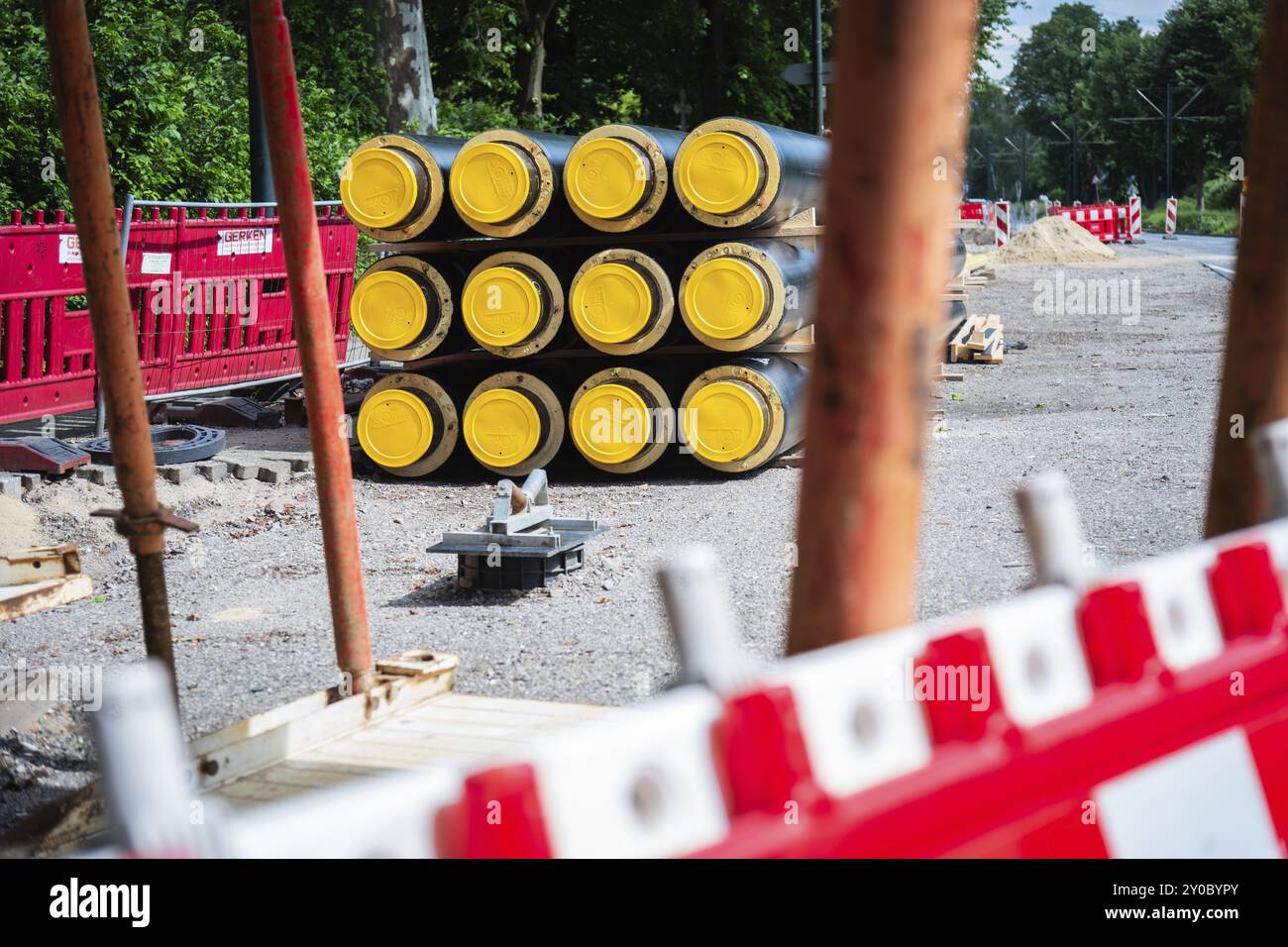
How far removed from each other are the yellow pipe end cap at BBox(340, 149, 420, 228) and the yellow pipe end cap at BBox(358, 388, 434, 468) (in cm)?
125

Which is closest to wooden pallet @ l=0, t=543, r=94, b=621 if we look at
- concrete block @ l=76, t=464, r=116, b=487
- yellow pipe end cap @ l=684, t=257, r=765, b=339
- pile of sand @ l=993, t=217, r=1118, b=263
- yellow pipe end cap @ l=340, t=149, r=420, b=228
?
concrete block @ l=76, t=464, r=116, b=487

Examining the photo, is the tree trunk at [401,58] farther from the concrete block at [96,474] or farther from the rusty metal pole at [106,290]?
the rusty metal pole at [106,290]

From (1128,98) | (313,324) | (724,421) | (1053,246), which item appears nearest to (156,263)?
(724,421)

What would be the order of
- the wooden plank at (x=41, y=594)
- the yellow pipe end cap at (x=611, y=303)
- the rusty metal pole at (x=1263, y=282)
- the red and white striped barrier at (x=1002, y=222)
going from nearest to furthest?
the rusty metal pole at (x=1263, y=282) → the wooden plank at (x=41, y=594) → the yellow pipe end cap at (x=611, y=303) → the red and white striped barrier at (x=1002, y=222)

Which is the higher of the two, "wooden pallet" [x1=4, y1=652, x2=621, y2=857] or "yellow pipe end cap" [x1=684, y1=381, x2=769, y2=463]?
"yellow pipe end cap" [x1=684, y1=381, x2=769, y2=463]

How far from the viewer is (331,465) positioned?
A: 4559 mm

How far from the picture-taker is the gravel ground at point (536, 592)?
568 cm

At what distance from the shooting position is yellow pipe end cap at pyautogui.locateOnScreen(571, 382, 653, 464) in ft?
32.4

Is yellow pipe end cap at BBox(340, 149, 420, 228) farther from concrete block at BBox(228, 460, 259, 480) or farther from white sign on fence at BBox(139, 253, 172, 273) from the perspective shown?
white sign on fence at BBox(139, 253, 172, 273)

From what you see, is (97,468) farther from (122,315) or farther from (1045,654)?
(1045,654)

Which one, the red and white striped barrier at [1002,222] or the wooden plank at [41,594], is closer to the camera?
Answer: the wooden plank at [41,594]

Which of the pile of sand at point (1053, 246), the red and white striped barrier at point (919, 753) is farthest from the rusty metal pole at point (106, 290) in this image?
the pile of sand at point (1053, 246)
